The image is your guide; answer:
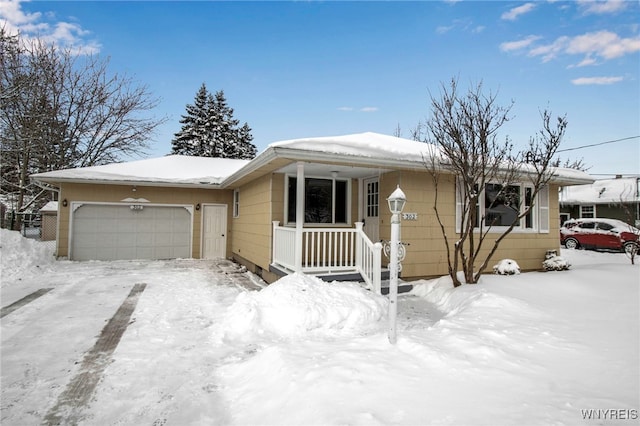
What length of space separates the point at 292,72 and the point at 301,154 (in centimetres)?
969

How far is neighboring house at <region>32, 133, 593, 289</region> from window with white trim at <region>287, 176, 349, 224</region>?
0.03 m

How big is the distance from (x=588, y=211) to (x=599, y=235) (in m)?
9.03

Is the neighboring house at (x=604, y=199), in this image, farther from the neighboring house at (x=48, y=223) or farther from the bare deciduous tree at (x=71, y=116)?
the neighboring house at (x=48, y=223)

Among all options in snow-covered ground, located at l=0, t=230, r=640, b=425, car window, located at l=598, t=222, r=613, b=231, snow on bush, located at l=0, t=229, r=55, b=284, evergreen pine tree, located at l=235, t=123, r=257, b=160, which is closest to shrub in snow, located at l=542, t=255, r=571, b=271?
snow-covered ground, located at l=0, t=230, r=640, b=425

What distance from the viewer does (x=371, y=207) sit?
8.29 metres

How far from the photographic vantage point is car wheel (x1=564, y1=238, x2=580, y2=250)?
15828mm

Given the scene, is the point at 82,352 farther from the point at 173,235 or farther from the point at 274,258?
the point at 173,235

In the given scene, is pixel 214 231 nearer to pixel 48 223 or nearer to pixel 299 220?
pixel 299 220

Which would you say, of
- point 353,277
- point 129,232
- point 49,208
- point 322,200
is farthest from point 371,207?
point 49,208

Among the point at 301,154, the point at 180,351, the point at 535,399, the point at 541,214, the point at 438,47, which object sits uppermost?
the point at 438,47

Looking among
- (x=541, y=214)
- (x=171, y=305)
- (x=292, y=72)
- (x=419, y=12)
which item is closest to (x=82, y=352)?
(x=171, y=305)

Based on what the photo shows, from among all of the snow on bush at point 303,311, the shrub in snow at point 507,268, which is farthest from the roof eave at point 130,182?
the shrub in snow at point 507,268

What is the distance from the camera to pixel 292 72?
13805 mm

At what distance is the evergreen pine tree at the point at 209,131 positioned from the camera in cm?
2873
